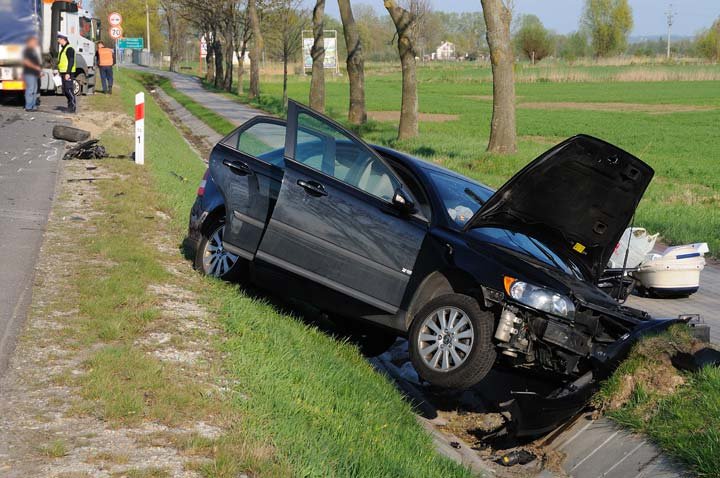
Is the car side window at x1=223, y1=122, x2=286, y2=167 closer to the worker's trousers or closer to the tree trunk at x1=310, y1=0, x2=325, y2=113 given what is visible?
the worker's trousers

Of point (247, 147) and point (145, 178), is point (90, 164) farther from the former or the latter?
point (247, 147)

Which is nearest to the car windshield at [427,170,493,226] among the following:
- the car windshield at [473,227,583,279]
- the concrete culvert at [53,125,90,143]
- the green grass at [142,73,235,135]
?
the car windshield at [473,227,583,279]

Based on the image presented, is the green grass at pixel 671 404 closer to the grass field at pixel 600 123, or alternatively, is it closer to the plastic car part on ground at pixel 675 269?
the plastic car part on ground at pixel 675 269

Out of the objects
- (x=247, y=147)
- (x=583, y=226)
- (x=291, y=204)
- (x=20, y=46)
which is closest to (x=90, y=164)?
(x=247, y=147)

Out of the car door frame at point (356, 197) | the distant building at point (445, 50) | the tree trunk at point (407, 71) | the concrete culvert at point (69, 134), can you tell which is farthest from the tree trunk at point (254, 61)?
the distant building at point (445, 50)

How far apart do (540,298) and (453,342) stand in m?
0.67

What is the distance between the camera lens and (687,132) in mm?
38469

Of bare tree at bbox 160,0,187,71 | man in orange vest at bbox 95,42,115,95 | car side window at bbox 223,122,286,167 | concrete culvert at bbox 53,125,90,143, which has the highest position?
bare tree at bbox 160,0,187,71

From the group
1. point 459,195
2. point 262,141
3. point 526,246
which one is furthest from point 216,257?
point 526,246

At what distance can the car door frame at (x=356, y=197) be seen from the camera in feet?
22.9

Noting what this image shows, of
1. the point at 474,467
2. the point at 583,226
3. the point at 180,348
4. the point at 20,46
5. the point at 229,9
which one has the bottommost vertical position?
the point at 474,467

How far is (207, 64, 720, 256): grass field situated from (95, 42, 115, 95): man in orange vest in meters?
6.83

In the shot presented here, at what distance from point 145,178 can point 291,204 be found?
25.4 feet

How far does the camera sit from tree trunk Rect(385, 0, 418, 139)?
2786 centimetres
